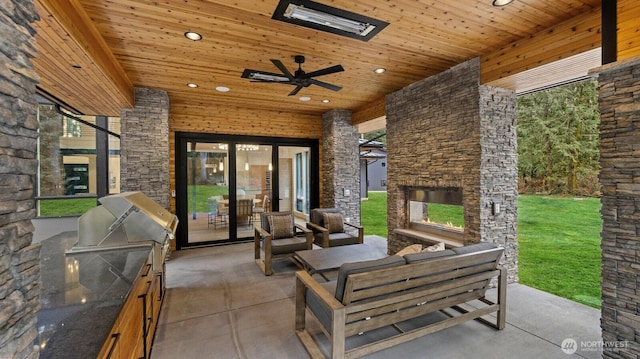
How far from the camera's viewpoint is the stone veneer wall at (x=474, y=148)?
145 inches

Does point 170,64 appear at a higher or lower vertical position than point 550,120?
higher

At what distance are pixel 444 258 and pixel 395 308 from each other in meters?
0.62

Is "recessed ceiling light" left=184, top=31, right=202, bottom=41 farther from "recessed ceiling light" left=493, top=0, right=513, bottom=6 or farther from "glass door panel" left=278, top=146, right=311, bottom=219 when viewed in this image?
"glass door panel" left=278, top=146, right=311, bottom=219

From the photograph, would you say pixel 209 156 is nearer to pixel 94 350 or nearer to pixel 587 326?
pixel 94 350

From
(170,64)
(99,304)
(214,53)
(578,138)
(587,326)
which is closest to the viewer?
(99,304)

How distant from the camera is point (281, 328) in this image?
2801 mm

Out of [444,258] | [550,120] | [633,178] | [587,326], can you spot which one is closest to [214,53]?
[444,258]

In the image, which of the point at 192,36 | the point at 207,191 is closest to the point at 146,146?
the point at 207,191

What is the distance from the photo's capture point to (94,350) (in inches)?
42.9

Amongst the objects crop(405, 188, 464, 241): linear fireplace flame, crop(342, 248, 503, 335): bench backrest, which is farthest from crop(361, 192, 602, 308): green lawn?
crop(342, 248, 503, 335): bench backrest

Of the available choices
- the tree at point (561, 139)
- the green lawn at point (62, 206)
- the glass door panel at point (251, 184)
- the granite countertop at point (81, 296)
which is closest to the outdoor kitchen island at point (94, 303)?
the granite countertop at point (81, 296)

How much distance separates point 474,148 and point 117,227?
429cm

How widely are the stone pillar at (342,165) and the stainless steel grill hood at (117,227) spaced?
14.5ft

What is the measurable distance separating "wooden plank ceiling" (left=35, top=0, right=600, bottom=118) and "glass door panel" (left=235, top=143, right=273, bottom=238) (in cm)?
214
